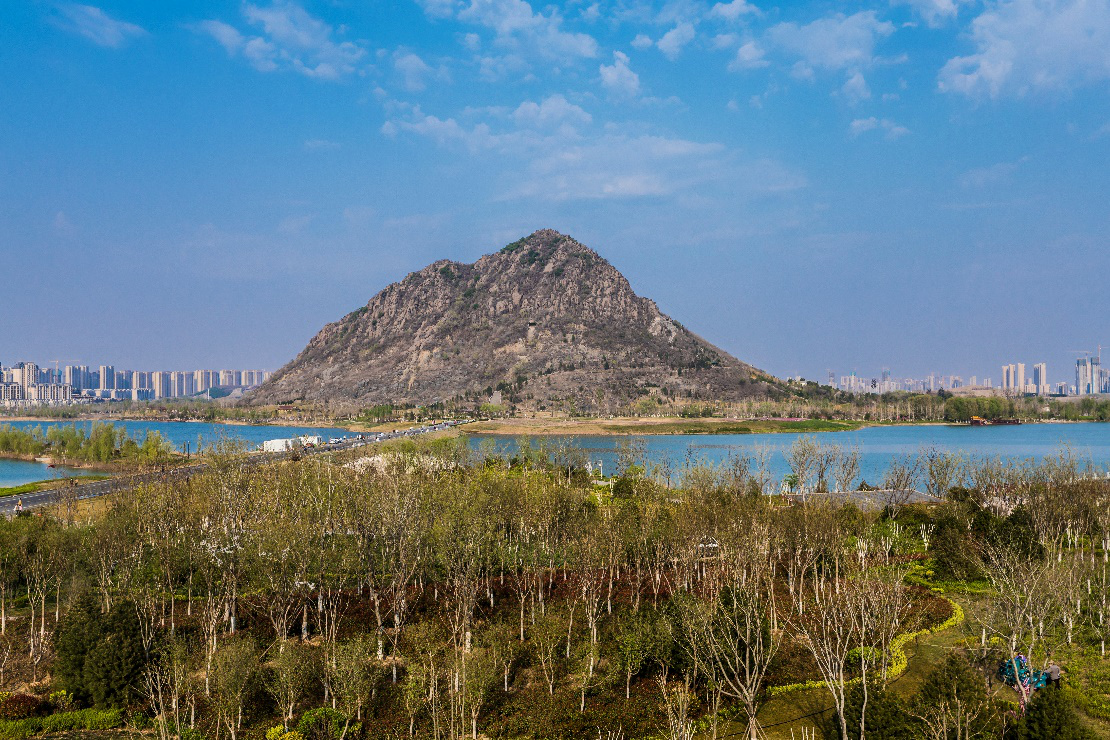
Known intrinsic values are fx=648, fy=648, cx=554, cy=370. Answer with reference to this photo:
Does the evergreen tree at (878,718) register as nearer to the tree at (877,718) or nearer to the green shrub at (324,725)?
the tree at (877,718)

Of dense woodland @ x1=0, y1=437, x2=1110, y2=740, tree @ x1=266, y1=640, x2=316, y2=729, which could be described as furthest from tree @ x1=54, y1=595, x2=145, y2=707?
tree @ x1=266, y1=640, x2=316, y2=729

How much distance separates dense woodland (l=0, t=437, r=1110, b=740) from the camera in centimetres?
2053

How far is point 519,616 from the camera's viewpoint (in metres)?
32.2

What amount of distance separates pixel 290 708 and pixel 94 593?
16863 millimetres

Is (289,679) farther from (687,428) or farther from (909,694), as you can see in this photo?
(687,428)

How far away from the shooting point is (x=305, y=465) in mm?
59188

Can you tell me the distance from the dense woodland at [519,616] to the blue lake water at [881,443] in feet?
175

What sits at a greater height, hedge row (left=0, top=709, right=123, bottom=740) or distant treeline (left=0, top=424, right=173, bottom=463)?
distant treeline (left=0, top=424, right=173, bottom=463)

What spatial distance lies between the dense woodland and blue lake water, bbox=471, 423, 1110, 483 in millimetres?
53382

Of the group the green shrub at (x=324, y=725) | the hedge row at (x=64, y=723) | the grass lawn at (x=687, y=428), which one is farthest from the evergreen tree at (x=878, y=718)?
the grass lawn at (x=687, y=428)

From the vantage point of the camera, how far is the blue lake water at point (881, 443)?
107375 millimetres

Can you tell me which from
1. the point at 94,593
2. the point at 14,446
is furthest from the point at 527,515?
the point at 14,446

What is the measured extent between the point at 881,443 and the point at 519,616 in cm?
13079

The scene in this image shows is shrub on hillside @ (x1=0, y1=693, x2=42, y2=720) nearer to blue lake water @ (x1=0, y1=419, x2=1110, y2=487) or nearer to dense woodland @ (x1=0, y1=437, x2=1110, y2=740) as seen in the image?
dense woodland @ (x1=0, y1=437, x2=1110, y2=740)
